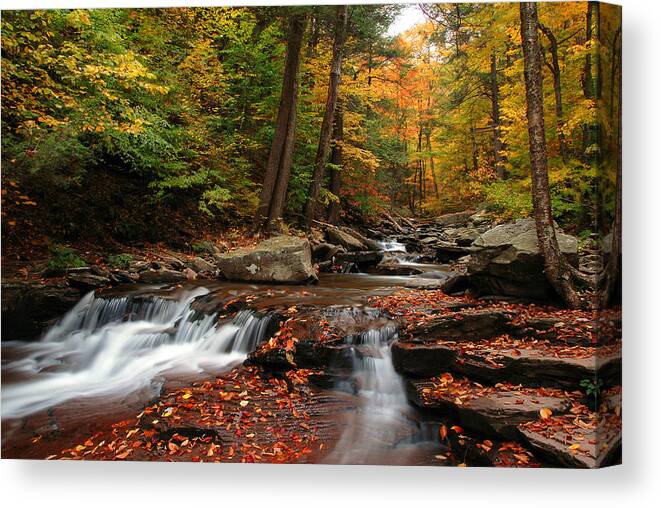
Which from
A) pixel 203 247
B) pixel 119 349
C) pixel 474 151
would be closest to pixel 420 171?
pixel 474 151

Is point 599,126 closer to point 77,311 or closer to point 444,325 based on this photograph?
point 444,325

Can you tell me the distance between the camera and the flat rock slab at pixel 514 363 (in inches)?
110

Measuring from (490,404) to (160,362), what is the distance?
2.98 meters

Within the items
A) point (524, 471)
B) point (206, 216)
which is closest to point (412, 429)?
point (524, 471)

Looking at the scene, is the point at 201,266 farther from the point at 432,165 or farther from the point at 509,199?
the point at 509,199

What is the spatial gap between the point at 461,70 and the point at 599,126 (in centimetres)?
176

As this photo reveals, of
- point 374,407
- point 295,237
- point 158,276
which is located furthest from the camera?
point 295,237

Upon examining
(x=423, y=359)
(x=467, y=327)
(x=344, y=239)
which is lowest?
(x=423, y=359)

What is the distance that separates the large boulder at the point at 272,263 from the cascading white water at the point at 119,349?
748mm

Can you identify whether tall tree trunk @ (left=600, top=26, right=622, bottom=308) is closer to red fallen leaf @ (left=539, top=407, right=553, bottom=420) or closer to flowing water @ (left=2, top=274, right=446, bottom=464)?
red fallen leaf @ (left=539, top=407, right=553, bottom=420)

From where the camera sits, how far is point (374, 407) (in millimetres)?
3096

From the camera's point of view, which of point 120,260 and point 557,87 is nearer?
point 557,87

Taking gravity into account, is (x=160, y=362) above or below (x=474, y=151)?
below

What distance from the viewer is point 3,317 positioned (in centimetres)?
335
